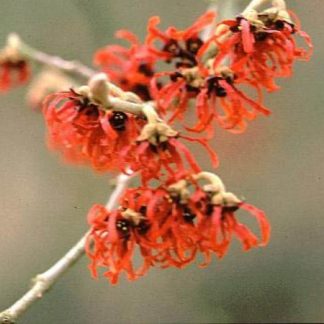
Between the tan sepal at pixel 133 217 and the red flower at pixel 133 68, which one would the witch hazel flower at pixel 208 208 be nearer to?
the tan sepal at pixel 133 217

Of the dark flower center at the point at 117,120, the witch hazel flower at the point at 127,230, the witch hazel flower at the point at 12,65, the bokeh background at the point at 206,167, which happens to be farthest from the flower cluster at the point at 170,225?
the bokeh background at the point at 206,167

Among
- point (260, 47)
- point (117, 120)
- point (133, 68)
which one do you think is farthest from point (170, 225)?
point (133, 68)

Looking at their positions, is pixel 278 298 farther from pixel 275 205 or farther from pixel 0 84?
pixel 0 84

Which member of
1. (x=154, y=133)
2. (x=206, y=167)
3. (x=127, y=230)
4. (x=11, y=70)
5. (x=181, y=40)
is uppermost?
(x=206, y=167)

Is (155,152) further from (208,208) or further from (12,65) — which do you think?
(12,65)

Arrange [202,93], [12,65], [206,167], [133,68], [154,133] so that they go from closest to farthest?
[154,133]
[202,93]
[133,68]
[12,65]
[206,167]
